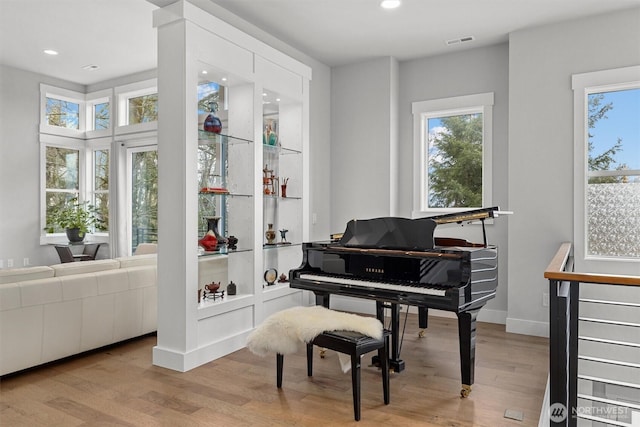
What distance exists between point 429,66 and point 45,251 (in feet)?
19.3

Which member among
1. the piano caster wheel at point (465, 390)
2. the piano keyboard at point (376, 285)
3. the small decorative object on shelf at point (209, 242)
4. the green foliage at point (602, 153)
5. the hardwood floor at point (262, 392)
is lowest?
the hardwood floor at point (262, 392)

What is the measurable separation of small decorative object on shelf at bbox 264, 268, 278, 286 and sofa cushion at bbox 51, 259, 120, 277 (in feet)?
4.42

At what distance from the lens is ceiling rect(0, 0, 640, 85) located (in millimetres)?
3873

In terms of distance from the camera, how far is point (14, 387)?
298 cm

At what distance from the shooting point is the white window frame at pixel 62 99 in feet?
20.7

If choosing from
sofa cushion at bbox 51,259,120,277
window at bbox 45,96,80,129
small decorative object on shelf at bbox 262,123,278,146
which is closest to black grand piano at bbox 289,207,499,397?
small decorative object on shelf at bbox 262,123,278,146

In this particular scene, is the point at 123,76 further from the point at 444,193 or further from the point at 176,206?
the point at 444,193

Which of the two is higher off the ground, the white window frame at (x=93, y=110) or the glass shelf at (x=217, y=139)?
the white window frame at (x=93, y=110)

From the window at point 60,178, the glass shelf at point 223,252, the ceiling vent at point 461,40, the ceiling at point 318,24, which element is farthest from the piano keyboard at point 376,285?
the window at point 60,178

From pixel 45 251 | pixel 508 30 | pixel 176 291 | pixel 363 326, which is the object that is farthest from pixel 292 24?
pixel 45 251

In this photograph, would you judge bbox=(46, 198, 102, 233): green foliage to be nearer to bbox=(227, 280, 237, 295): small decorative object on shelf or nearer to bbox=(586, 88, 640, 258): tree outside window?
bbox=(227, 280, 237, 295): small decorative object on shelf

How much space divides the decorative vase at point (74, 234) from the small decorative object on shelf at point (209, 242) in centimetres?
380

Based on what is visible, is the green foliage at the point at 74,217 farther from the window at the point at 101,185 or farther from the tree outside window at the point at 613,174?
the tree outside window at the point at 613,174

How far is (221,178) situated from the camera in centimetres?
396
